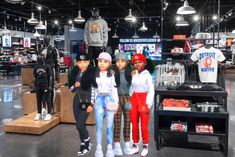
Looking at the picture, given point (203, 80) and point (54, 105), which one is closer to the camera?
point (203, 80)

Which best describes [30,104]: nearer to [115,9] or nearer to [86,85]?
[86,85]

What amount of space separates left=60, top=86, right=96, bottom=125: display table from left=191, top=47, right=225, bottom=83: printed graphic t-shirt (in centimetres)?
228

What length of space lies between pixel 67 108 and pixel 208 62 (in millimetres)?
2853

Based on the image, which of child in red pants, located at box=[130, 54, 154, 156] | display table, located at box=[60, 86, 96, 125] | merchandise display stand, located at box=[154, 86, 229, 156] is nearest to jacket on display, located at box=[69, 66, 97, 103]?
child in red pants, located at box=[130, 54, 154, 156]

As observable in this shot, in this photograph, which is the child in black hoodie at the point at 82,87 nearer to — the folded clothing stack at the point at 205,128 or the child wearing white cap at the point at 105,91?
the child wearing white cap at the point at 105,91

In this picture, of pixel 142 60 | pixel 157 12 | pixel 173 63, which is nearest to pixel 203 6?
pixel 157 12

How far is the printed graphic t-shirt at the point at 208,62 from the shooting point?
421 cm

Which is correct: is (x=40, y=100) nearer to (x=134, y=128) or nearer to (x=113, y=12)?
(x=134, y=128)

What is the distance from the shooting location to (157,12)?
829 inches

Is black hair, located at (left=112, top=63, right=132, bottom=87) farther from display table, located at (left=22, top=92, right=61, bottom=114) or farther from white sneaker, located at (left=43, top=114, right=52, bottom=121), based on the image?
display table, located at (left=22, top=92, right=61, bottom=114)

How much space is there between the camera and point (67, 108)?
18.0 ft

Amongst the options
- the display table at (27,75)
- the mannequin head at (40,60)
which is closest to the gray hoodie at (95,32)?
the mannequin head at (40,60)

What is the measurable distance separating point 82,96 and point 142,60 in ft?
2.90

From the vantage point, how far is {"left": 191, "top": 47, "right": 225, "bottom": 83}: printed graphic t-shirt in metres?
4.21
